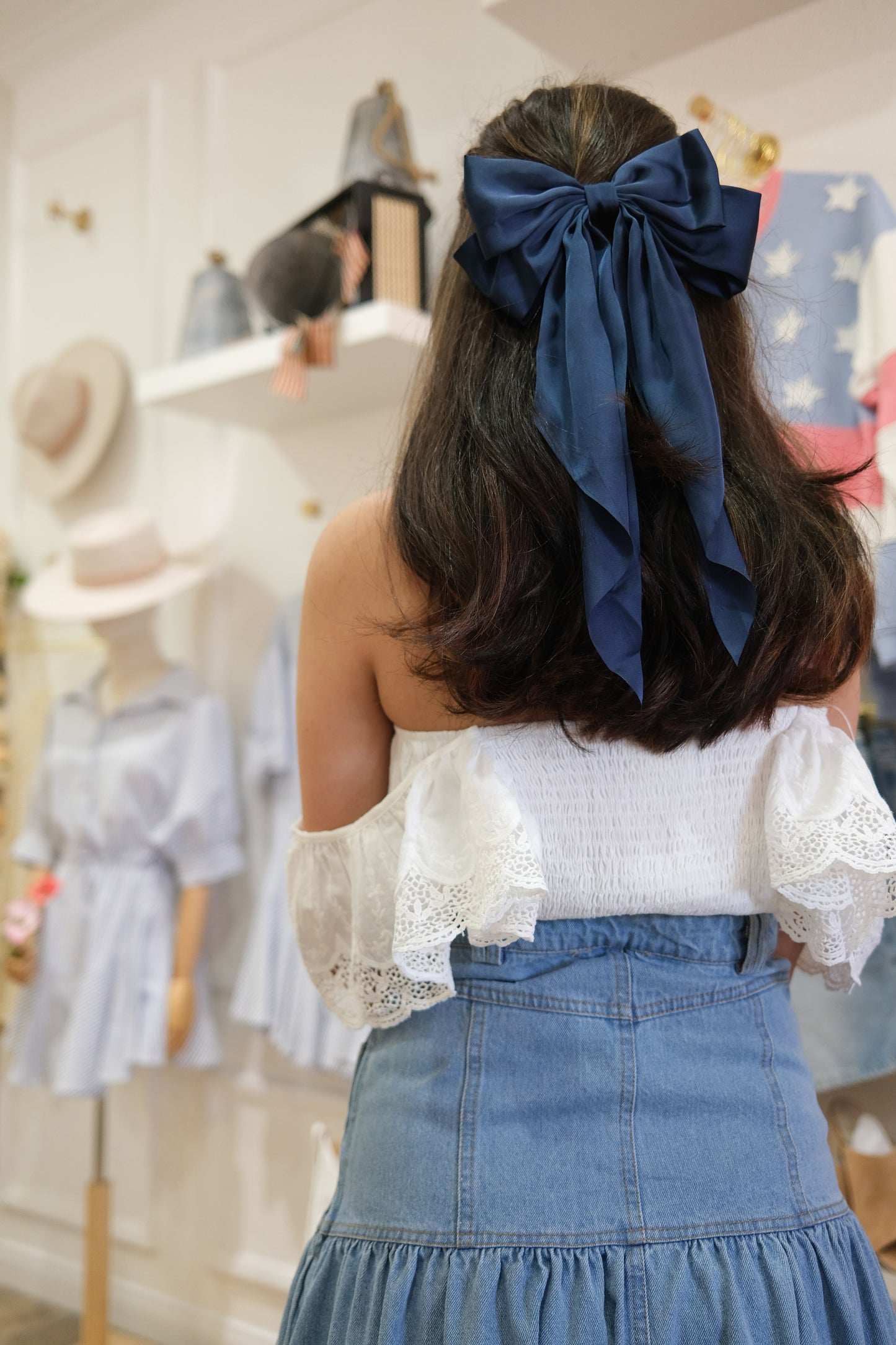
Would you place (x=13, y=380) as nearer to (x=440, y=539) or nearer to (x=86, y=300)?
(x=86, y=300)

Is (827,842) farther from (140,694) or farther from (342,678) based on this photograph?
(140,694)

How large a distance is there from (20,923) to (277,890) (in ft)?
1.91

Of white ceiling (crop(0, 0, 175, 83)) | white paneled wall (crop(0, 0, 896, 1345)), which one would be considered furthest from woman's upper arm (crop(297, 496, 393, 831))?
white ceiling (crop(0, 0, 175, 83))

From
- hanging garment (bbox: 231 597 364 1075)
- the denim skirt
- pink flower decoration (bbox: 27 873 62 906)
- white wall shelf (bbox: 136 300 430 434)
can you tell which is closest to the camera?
the denim skirt

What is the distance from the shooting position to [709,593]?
0.81 metres

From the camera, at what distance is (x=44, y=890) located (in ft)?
7.86

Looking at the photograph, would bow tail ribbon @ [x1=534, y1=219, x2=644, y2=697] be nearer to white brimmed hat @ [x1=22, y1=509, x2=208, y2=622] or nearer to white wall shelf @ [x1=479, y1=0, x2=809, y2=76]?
white wall shelf @ [x1=479, y1=0, x2=809, y2=76]

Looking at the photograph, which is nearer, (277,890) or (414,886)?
(414,886)

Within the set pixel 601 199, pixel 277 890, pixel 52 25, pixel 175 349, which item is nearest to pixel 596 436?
pixel 601 199

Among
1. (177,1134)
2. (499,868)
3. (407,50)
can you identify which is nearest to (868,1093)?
(499,868)

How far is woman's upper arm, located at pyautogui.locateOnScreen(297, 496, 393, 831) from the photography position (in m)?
0.90

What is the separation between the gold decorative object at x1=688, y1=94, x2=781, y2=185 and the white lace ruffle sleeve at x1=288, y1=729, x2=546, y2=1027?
1.08 meters

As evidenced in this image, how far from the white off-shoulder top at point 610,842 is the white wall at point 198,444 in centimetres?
133

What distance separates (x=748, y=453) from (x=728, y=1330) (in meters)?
0.64
